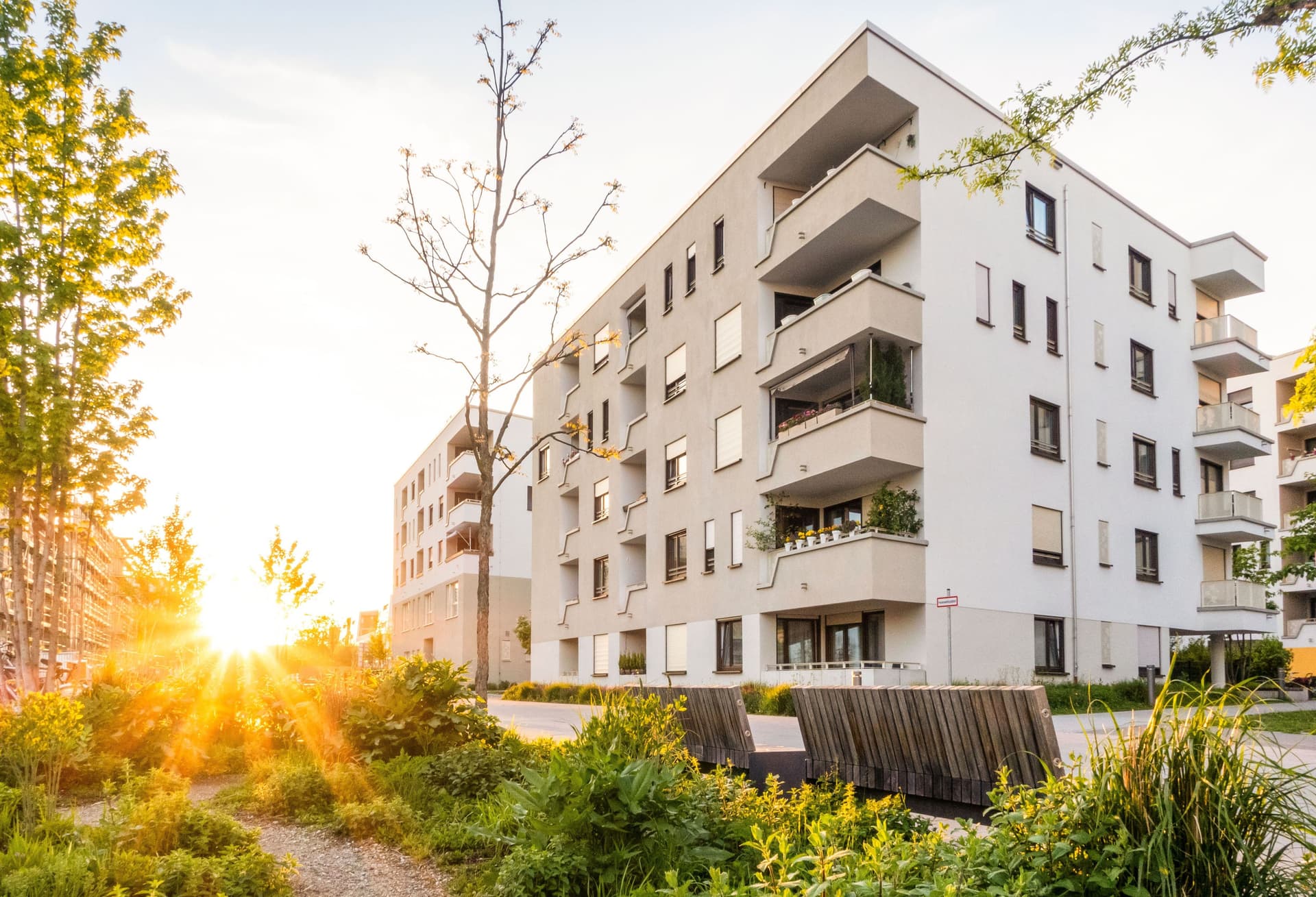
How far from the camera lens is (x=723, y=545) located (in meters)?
29.2

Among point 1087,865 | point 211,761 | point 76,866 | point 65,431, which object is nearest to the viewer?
point 1087,865

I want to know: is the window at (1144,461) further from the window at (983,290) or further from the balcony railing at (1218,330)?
the window at (983,290)

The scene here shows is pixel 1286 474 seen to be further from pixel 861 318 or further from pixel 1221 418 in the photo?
pixel 861 318

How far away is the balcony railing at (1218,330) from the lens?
3322 centimetres

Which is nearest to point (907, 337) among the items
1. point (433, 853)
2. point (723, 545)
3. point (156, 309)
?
point (723, 545)

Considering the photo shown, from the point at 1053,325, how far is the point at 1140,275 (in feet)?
19.8

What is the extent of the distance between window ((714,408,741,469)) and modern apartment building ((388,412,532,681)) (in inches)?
789

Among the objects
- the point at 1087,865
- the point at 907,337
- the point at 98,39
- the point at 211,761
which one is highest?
the point at 98,39

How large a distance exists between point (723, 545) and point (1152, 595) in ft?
40.5

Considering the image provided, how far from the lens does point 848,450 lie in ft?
77.2

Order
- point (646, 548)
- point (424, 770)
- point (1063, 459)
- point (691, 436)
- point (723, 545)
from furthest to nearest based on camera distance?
point (646, 548)
point (691, 436)
point (723, 545)
point (1063, 459)
point (424, 770)

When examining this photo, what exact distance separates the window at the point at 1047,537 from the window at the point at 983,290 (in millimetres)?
4992

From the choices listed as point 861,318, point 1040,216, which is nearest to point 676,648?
point 861,318

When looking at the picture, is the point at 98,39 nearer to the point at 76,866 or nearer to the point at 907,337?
the point at 76,866
